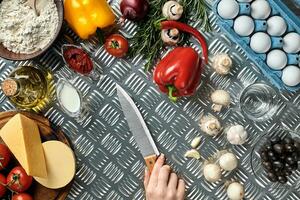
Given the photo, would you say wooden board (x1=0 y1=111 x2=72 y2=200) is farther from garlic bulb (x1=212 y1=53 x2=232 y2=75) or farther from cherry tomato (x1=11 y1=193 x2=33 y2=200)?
garlic bulb (x1=212 y1=53 x2=232 y2=75)

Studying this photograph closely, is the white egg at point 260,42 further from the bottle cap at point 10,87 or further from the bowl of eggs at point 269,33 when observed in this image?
the bottle cap at point 10,87

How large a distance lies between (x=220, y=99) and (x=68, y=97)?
1.33 ft

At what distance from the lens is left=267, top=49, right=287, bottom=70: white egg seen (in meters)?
1.53

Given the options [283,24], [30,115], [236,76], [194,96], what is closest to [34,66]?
[30,115]

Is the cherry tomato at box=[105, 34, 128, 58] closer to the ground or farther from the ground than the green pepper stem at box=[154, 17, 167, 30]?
closer to the ground

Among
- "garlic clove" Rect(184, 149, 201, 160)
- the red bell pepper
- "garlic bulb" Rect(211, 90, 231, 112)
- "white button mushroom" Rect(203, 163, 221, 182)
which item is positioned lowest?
"white button mushroom" Rect(203, 163, 221, 182)

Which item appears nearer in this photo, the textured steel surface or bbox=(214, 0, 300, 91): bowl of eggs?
bbox=(214, 0, 300, 91): bowl of eggs

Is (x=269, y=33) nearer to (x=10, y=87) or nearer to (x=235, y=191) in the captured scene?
(x=235, y=191)

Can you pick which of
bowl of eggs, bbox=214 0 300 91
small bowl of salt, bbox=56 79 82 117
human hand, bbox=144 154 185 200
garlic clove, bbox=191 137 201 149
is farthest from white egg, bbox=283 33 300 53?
small bowl of salt, bbox=56 79 82 117

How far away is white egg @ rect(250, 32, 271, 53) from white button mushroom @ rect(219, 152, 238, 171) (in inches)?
11.4

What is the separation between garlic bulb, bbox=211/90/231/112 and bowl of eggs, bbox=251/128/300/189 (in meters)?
0.14

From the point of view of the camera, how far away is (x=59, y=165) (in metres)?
1.61

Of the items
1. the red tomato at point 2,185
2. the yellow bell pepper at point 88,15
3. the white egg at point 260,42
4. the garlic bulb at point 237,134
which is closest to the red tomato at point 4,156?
the red tomato at point 2,185

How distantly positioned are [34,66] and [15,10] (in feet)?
0.54
